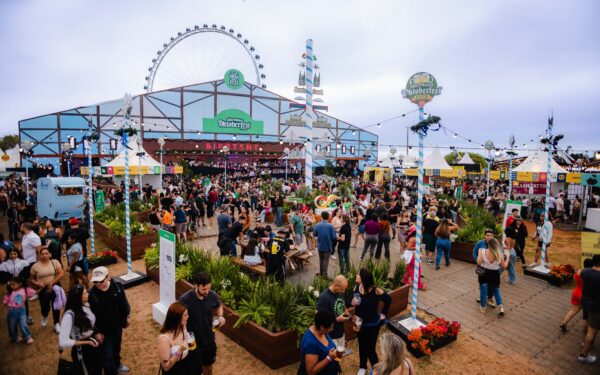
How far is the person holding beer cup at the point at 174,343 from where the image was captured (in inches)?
114

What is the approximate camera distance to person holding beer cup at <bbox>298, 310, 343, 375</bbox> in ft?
9.63

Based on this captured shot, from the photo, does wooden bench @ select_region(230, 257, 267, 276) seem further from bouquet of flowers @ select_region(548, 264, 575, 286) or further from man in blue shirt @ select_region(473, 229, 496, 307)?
bouquet of flowers @ select_region(548, 264, 575, 286)

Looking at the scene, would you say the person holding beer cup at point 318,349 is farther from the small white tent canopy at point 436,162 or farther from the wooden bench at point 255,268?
the small white tent canopy at point 436,162

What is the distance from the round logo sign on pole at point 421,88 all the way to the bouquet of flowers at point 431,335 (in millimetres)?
3577

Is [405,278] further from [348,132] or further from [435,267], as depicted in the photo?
[348,132]

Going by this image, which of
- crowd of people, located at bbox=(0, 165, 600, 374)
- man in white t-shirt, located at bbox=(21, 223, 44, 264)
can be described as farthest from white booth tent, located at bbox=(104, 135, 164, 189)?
man in white t-shirt, located at bbox=(21, 223, 44, 264)

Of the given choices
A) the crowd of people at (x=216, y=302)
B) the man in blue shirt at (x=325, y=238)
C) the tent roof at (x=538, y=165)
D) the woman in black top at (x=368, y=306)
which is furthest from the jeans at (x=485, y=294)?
the tent roof at (x=538, y=165)

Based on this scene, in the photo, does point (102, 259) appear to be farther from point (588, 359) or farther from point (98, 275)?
point (588, 359)

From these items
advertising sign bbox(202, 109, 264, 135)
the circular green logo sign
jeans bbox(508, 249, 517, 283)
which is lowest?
jeans bbox(508, 249, 517, 283)

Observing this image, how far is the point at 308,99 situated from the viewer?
16188mm

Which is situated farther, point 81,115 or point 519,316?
point 81,115

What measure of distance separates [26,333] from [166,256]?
234 cm

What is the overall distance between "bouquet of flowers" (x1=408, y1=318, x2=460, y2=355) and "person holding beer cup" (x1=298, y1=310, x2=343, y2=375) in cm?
248

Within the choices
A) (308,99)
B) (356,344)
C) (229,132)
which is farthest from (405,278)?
(229,132)
